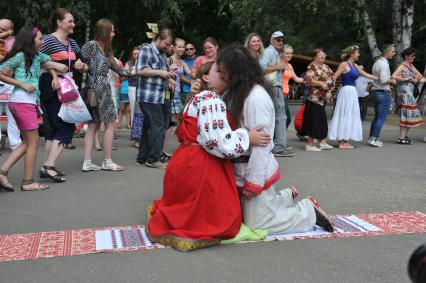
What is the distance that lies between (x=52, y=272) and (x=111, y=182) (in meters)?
3.00

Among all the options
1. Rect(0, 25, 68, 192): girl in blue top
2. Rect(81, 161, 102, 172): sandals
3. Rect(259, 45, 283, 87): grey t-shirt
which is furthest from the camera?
Rect(259, 45, 283, 87): grey t-shirt

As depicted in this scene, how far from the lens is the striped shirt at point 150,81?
7.26 metres

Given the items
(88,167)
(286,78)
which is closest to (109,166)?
(88,167)

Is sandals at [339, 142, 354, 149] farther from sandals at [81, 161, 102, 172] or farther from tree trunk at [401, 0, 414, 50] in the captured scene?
tree trunk at [401, 0, 414, 50]

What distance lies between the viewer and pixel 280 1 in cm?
2153

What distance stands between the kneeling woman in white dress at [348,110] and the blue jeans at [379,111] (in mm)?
494

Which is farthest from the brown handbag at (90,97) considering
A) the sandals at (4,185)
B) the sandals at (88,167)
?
the sandals at (4,185)

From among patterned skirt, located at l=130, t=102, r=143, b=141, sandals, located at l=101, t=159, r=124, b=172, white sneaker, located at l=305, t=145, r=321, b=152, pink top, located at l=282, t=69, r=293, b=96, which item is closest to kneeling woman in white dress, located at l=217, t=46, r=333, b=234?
sandals, located at l=101, t=159, r=124, b=172

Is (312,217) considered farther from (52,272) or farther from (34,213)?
(34,213)

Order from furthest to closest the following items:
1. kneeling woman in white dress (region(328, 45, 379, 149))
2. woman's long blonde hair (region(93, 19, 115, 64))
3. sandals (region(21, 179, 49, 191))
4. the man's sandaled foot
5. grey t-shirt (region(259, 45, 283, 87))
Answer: kneeling woman in white dress (region(328, 45, 379, 149))
grey t-shirt (region(259, 45, 283, 87))
woman's long blonde hair (region(93, 19, 115, 64))
sandals (region(21, 179, 49, 191))
the man's sandaled foot

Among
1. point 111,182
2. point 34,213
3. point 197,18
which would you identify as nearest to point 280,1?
point 197,18

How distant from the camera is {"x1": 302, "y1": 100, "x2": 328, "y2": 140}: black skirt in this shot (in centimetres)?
946

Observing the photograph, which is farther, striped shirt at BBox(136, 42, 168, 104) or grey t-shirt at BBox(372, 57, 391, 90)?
grey t-shirt at BBox(372, 57, 391, 90)

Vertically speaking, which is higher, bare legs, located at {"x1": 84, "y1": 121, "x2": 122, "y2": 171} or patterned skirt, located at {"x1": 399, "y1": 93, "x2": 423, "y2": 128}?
patterned skirt, located at {"x1": 399, "y1": 93, "x2": 423, "y2": 128}
